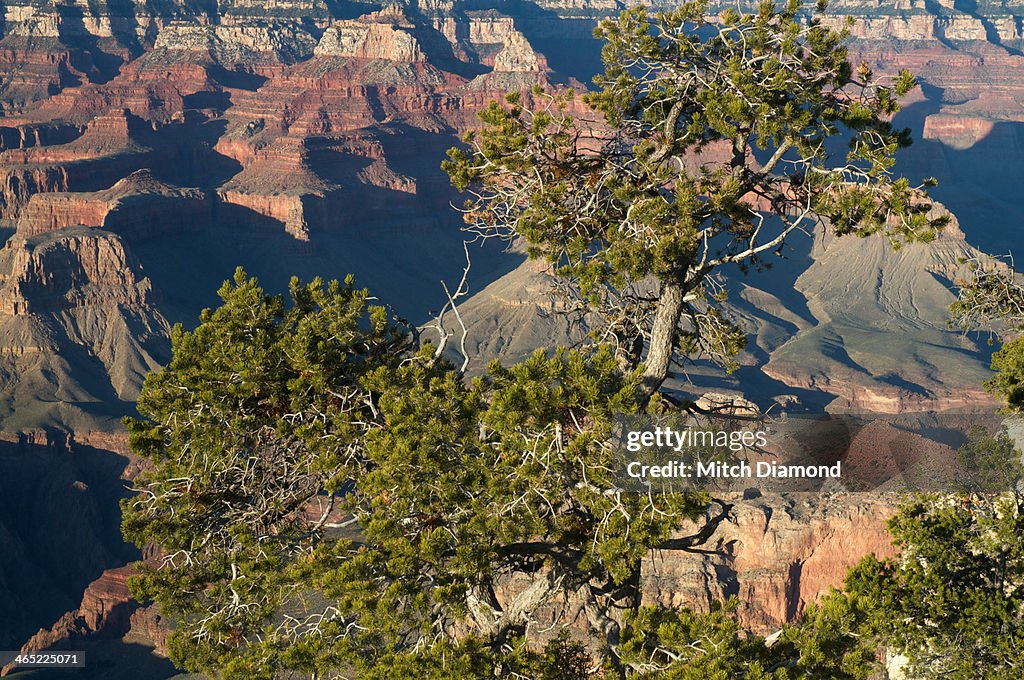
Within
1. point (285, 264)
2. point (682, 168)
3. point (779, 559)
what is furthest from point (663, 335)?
point (285, 264)

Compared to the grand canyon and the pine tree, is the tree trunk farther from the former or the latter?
the grand canyon

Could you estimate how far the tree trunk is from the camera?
19000 mm

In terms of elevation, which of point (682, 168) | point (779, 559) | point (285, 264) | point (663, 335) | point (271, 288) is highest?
point (682, 168)

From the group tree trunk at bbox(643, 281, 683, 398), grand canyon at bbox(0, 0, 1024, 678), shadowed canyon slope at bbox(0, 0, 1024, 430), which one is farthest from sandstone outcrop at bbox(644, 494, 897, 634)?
shadowed canyon slope at bbox(0, 0, 1024, 430)

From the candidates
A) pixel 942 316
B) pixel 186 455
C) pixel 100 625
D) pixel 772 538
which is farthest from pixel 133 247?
pixel 186 455

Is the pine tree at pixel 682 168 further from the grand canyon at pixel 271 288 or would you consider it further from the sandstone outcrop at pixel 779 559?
the sandstone outcrop at pixel 779 559

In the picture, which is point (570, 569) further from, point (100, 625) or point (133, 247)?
point (133, 247)

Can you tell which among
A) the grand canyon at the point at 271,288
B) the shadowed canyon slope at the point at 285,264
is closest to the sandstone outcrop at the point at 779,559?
the grand canyon at the point at 271,288

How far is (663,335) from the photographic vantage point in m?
19.2

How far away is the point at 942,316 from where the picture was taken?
141 m

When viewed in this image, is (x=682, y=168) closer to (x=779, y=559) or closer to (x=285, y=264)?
(x=779, y=559)

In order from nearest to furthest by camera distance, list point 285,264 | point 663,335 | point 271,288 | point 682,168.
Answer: point 682,168, point 663,335, point 271,288, point 285,264

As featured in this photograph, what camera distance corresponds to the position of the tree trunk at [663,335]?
19000 millimetres

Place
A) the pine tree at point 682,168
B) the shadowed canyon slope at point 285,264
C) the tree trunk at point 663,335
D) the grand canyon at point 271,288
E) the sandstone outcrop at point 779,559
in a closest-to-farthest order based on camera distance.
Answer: the pine tree at point 682,168
the tree trunk at point 663,335
the sandstone outcrop at point 779,559
the grand canyon at point 271,288
the shadowed canyon slope at point 285,264
